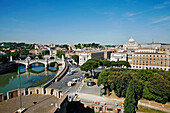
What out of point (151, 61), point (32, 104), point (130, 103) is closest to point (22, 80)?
point (32, 104)

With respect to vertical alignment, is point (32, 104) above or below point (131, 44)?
below

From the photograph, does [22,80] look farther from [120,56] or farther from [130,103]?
[120,56]

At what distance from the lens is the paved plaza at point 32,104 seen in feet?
30.1

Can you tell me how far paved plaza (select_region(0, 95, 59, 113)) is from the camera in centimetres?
919

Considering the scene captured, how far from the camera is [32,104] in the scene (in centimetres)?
998

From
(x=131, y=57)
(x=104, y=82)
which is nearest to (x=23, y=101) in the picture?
(x=104, y=82)

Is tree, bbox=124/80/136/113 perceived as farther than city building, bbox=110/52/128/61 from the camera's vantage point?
No

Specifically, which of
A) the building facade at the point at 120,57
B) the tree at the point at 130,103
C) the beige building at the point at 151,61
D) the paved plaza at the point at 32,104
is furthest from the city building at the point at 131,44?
the paved plaza at the point at 32,104

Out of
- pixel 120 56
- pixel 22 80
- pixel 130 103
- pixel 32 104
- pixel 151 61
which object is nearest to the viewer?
pixel 32 104

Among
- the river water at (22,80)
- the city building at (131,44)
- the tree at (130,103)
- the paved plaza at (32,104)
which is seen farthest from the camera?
the city building at (131,44)

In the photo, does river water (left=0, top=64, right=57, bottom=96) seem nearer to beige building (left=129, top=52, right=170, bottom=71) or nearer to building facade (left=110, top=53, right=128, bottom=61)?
building facade (left=110, top=53, right=128, bottom=61)

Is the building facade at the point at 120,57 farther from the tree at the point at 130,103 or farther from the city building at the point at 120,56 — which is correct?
the tree at the point at 130,103

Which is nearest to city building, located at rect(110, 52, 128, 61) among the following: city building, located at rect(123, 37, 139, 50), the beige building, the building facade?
the building facade

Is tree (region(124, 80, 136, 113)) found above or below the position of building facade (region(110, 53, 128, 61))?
below
